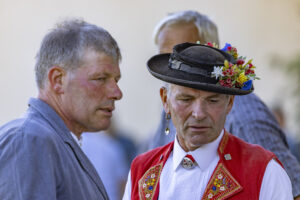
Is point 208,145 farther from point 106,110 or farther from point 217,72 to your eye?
point 106,110

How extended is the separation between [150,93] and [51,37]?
5.83 m

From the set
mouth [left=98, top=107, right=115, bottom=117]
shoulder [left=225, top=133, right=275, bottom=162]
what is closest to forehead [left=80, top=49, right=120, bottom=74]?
mouth [left=98, top=107, right=115, bottom=117]

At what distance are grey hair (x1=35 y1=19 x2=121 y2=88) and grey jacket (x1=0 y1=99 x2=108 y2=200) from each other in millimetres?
228

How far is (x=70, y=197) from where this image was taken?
10.8 ft

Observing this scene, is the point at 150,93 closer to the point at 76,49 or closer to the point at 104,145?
the point at 104,145

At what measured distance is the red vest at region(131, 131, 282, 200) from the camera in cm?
359

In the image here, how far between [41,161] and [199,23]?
239 centimetres

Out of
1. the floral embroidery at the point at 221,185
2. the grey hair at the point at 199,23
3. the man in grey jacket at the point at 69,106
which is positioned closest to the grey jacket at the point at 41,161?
the man in grey jacket at the point at 69,106

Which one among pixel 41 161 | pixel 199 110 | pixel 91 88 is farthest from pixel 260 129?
pixel 41 161

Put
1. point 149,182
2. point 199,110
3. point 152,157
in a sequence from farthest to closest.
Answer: point 152,157 < point 149,182 < point 199,110

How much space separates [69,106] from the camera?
360cm

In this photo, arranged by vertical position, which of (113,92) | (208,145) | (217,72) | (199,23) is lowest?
(208,145)

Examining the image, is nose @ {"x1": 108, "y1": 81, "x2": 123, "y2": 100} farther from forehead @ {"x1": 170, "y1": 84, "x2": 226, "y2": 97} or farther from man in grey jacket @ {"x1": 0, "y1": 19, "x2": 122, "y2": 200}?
forehead @ {"x1": 170, "y1": 84, "x2": 226, "y2": 97}

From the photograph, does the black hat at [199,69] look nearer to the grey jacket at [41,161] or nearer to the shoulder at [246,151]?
the shoulder at [246,151]
